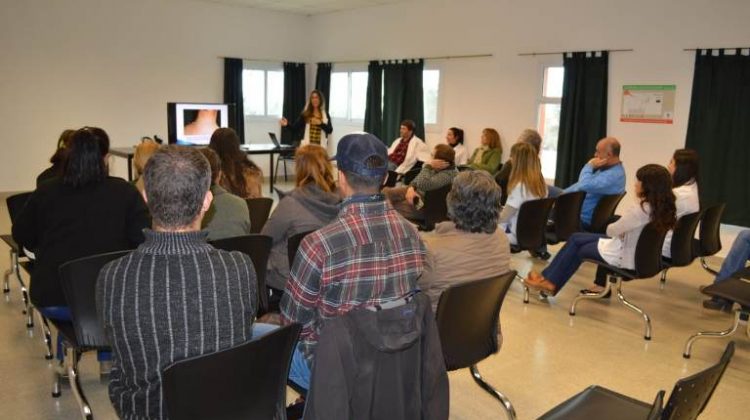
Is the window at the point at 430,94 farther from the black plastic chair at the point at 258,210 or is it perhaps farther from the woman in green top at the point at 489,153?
the black plastic chair at the point at 258,210

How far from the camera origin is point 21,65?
25.3ft

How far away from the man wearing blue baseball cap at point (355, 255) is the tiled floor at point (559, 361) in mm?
1264

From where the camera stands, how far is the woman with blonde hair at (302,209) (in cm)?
292

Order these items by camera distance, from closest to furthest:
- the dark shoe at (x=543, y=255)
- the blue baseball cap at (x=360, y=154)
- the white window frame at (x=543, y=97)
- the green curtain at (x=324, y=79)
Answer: the blue baseball cap at (x=360, y=154) < the dark shoe at (x=543, y=255) < the white window frame at (x=543, y=97) < the green curtain at (x=324, y=79)

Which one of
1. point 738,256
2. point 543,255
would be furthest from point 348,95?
point 738,256

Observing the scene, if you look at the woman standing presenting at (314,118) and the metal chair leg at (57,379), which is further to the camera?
the woman standing presenting at (314,118)

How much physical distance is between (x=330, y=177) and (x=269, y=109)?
7.72 metres

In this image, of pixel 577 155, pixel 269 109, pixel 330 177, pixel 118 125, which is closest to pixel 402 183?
pixel 577 155

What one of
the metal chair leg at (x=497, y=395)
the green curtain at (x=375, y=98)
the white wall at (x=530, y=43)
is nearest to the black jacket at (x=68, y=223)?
the metal chair leg at (x=497, y=395)

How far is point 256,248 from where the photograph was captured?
2625 millimetres

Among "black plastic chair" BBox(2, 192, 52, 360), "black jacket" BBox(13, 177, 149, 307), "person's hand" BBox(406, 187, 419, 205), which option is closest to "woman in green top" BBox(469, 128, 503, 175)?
"person's hand" BBox(406, 187, 419, 205)

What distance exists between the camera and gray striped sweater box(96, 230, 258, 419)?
140 cm

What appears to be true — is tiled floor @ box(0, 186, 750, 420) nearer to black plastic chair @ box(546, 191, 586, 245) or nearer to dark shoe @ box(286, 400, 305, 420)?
black plastic chair @ box(546, 191, 586, 245)

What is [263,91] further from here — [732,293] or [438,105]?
[732,293]
